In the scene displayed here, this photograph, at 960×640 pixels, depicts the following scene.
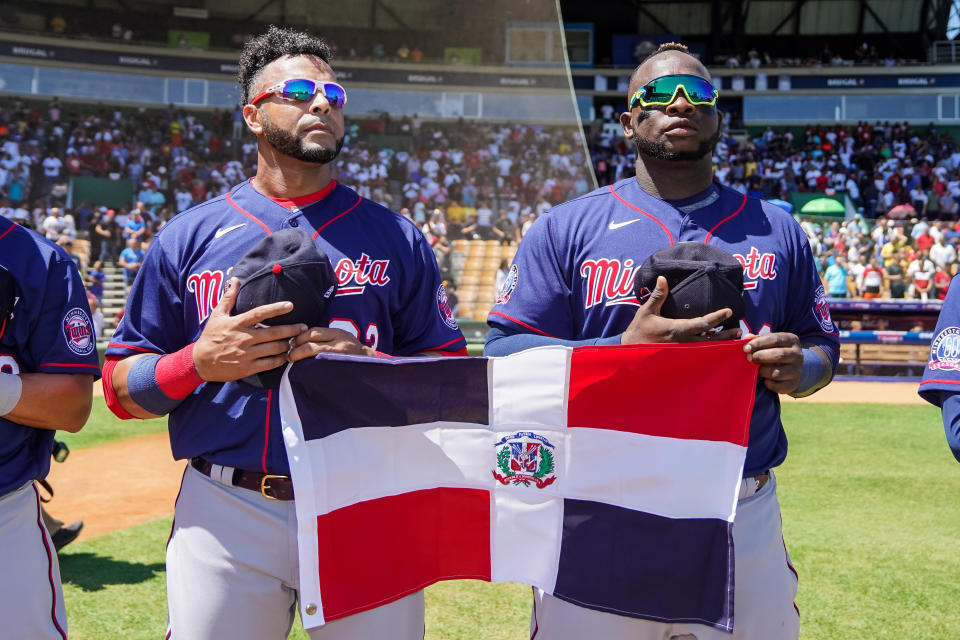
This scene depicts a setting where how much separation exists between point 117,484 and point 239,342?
7055 millimetres

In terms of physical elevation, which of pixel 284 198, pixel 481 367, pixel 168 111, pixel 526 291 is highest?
pixel 168 111

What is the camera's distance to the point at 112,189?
25.4 m

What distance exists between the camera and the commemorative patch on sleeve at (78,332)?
2.84 metres

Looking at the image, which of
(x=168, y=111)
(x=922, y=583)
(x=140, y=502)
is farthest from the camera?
(x=168, y=111)

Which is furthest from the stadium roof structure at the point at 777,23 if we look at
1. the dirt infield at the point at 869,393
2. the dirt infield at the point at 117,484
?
the dirt infield at the point at 117,484

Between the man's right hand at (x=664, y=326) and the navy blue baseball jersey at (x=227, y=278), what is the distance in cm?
62

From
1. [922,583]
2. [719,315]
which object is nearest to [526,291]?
[719,315]

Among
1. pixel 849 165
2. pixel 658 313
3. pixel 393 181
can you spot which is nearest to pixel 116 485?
pixel 658 313

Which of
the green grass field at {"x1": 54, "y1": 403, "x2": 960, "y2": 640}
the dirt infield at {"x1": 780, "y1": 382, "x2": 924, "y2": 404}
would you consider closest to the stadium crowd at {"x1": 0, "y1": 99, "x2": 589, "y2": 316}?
the dirt infield at {"x1": 780, "y1": 382, "x2": 924, "y2": 404}

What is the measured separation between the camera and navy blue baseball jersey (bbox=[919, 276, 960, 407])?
2896mm

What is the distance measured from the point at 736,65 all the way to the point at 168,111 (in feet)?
77.3

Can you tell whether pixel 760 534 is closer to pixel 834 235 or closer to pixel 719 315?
pixel 719 315

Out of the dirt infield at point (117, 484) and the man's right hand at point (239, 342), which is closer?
the man's right hand at point (239, 342)

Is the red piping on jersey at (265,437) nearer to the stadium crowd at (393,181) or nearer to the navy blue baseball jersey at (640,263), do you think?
the navy blue baseball jersey at (640,263)
